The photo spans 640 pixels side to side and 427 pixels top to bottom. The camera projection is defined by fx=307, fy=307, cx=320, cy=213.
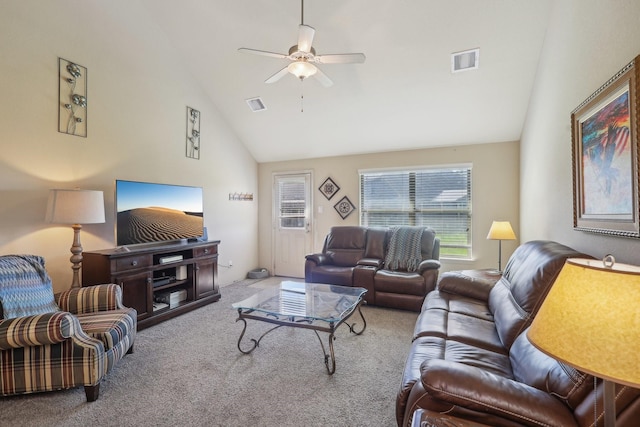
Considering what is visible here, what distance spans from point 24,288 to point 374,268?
11.2ft

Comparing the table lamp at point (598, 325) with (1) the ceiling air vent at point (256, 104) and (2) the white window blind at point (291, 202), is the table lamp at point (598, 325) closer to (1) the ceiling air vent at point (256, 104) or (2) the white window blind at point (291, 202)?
(1) the ceiling air vent at point (256, 104)

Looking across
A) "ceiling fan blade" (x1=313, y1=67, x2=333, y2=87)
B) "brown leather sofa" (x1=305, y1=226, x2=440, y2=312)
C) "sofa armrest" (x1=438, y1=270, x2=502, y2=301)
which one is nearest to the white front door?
"brown leather sofa" (x1=305, y1=226, x2=440, y2=312)

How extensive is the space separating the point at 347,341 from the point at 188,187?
9.32 feet

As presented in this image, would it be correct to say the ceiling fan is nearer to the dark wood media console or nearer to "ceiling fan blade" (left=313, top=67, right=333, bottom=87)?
"ceiling fan blade" (left=313, top=67, right=333, bottom=87)

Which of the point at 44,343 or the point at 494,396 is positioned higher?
the point at 494,396

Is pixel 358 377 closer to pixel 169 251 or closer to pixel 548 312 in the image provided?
pixel 548 312

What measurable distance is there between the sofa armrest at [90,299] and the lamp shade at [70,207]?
0.62m

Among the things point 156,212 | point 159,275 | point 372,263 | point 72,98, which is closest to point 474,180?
point 372,263

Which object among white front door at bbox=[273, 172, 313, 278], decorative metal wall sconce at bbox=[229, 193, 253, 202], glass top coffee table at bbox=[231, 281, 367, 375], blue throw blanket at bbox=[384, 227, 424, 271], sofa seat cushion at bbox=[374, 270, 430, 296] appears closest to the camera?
glass top coffee table at bbox=[231, 281, 367, 375]

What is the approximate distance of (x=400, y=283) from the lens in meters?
3.72

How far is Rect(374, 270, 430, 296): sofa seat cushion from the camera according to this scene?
3.66 m

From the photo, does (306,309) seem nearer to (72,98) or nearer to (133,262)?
(133,262)

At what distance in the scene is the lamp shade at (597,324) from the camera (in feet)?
2.41

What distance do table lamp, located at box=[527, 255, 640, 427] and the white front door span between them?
16.1 feet
